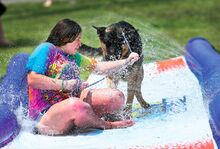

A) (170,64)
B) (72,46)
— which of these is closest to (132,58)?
(72,46)

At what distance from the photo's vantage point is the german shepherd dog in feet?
11.0

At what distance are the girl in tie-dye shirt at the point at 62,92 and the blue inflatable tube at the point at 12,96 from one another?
0.13 meters

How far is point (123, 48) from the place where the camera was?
132 inches

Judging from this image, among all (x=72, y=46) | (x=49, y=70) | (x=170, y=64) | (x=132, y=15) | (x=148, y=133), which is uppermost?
(x=72, y=46)

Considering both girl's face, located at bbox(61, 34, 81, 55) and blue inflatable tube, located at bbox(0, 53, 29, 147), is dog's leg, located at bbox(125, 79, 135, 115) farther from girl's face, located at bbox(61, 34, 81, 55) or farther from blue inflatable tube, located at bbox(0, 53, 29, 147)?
blue inflatable tube, located at bbox(0, 53, 29, 147)

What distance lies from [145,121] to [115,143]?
1.10 ft

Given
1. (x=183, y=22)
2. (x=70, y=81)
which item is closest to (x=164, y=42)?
(x=70, y=81)

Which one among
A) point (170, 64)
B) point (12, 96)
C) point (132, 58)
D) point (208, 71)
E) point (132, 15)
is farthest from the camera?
point (132, 15)

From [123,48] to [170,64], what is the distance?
107 cm

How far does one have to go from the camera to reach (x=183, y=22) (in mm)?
8258

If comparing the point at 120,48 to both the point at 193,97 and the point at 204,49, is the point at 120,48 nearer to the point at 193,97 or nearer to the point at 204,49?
the point at 193,97

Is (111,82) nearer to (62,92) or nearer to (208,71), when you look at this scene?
(62,92)

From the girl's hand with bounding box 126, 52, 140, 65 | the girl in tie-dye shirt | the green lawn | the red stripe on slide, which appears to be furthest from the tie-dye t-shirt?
the green lawn

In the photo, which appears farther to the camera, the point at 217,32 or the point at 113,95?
the point at 217,32
